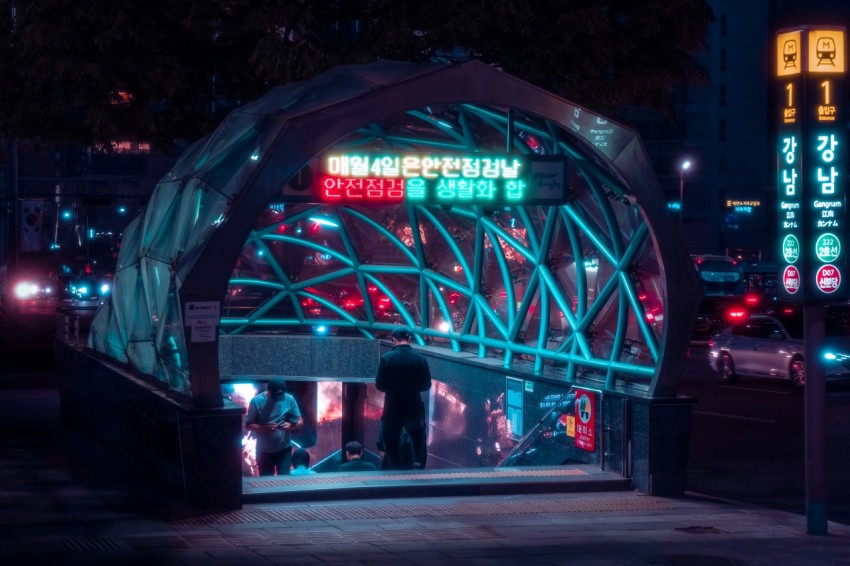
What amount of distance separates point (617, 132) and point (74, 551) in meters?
6.80

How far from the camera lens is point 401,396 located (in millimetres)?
15156

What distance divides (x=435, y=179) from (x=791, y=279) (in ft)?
12.0

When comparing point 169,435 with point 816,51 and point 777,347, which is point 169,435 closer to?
point 816,51

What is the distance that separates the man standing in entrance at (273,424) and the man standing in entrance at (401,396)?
1408mm

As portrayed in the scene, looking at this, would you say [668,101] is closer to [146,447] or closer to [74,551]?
[146,447]

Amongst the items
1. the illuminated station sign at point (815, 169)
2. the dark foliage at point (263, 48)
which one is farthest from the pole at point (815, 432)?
the dark foliage at point (263, 48)

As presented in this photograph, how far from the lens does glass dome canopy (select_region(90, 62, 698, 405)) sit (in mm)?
11562

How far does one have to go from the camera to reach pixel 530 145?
14773 millimetres

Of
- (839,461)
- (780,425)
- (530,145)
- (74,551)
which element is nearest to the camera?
(74,551)

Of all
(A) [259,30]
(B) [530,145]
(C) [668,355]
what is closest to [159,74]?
(A) [259,30]

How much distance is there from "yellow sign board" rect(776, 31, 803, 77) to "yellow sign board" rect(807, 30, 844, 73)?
97 millimetres

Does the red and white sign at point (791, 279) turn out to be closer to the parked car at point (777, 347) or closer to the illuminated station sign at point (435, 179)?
the illuminated station sign at point (435, 179)

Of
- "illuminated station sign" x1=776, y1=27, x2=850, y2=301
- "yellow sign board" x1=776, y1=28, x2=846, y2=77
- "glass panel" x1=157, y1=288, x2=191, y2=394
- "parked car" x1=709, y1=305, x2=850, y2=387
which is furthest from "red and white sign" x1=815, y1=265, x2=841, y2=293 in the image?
"parked car" x1=709, y1=305, x2=850, y2=387

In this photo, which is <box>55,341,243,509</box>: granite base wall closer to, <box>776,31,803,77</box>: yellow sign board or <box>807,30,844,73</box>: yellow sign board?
<box>776,31,803,77</box>: yellow sign board
